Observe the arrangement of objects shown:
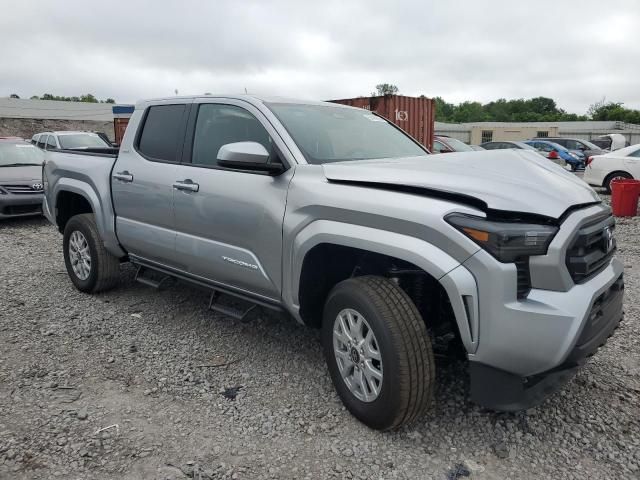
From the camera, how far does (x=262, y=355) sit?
12.8ft

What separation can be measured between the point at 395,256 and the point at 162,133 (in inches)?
99.4

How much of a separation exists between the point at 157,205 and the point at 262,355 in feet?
4.54

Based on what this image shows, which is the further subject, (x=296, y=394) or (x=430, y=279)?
(x=296, y=394)

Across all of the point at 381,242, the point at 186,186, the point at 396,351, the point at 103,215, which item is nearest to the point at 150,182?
the point at 186,186

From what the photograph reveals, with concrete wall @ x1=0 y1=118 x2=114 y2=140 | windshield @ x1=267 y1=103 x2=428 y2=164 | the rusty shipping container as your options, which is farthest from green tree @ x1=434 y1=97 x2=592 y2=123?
windshield @ x1=267 y1=103 x2=428 y2=164

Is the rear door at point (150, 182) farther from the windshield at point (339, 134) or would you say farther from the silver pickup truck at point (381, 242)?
the windshield at point (339, 134)

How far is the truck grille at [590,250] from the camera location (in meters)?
2.47

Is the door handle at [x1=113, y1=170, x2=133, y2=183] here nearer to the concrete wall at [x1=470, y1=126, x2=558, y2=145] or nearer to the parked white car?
the parked white car

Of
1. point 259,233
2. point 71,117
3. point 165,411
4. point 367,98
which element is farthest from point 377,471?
point 71,117

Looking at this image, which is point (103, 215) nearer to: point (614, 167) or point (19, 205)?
point (19, 205)

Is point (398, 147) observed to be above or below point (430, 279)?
above

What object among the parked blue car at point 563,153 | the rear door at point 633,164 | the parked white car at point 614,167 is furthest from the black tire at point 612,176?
the parked blue car at point 563,153

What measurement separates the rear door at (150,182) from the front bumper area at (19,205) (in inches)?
221

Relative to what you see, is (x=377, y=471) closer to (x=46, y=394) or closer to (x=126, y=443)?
(x=126, y=443)
